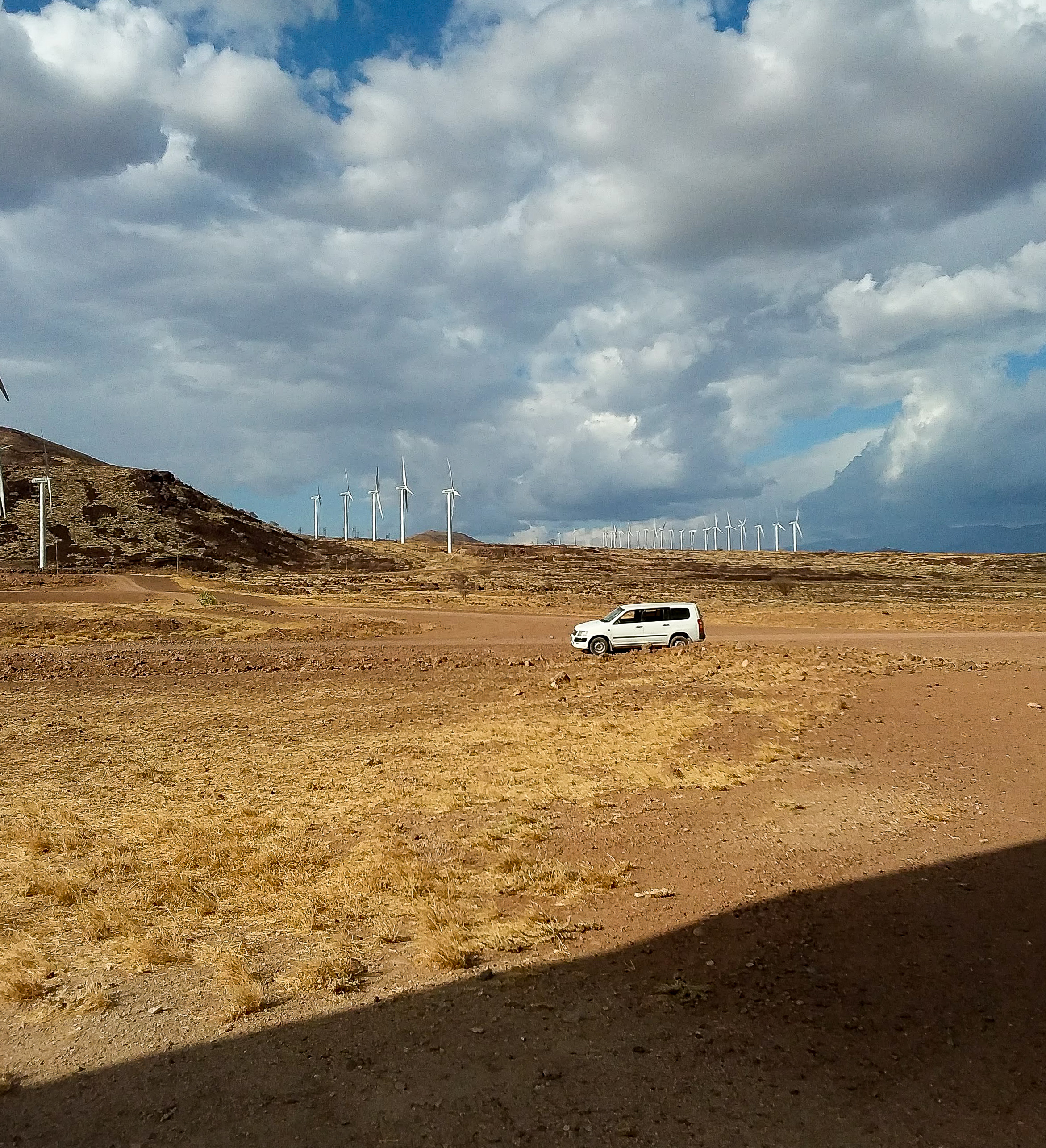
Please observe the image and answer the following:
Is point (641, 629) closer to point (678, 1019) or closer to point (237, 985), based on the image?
point (678, 1019)

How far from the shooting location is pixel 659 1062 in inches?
260

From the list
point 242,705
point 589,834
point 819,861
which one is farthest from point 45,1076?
point 242,705

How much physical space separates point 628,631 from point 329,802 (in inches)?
974

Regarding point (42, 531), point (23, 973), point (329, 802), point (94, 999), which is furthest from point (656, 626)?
point (42, 531)

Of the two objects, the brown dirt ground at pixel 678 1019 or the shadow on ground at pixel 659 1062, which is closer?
the shadow on ground at pixel 659 1062

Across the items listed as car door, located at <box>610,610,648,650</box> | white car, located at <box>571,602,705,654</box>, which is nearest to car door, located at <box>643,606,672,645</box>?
white car, located at <box>571,602,705,654</box>

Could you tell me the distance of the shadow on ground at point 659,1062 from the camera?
5.78m

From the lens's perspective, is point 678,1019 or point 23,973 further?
point 23,973

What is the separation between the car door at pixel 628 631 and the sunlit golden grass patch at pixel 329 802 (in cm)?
874

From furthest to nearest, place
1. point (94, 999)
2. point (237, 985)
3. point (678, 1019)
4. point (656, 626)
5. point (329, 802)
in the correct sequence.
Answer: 1. point (656, 626)
2. point (329, 802)
3. point (237, 985)
4. point (94, 999)
5. point (678, 1019)

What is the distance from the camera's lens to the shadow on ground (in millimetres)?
5777

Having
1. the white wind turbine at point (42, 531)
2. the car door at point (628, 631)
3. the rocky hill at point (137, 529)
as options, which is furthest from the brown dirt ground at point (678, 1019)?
the rocky hill at point (137, 529)

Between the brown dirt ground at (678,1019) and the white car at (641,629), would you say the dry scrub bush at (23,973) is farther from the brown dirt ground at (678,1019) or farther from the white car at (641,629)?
the white car at (641,629)

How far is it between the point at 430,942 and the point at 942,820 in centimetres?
782
